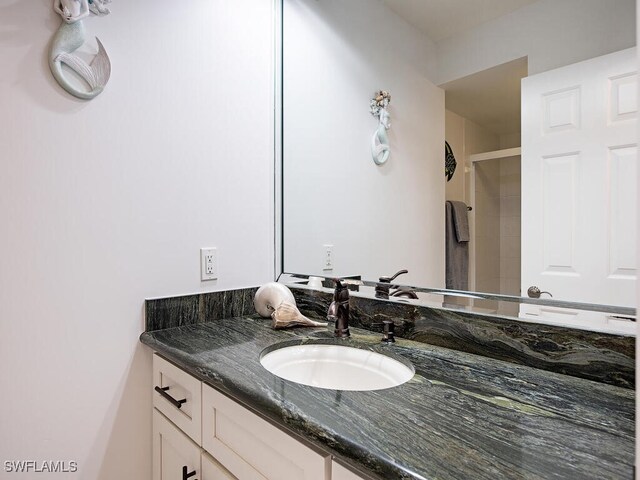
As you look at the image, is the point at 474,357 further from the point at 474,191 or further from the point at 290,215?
the point at 290,215

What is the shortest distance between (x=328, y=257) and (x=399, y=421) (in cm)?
97

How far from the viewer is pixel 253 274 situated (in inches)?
61.5

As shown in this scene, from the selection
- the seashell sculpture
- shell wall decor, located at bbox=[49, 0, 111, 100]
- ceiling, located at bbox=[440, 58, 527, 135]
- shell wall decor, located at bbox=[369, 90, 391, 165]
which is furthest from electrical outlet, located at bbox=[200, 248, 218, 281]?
ceiling, located at bbox=[440, 58, 527, 135]

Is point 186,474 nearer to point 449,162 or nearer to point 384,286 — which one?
point 384,286

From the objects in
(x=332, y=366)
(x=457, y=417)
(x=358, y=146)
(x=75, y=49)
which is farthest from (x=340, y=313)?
(x=75, y=49)

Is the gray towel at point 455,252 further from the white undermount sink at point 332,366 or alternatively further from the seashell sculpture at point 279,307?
the seashell sculpture at point 279,307

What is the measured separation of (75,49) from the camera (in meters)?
1.08

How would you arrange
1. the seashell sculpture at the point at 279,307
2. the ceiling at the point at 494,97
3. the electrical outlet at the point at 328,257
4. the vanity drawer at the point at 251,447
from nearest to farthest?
the vanity drawer at the point at 251,447
the ceiling at the point at 494,97
the seashell sculpture at the point at 279,307
the electrical outlet at the point at 328,257

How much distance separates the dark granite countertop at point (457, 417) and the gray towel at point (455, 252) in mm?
203

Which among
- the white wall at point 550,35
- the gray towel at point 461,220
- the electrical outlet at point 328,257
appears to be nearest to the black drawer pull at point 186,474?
the electrical outlet at point 328,257

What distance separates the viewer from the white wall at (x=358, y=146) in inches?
47.4

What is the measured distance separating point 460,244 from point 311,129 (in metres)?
0.90

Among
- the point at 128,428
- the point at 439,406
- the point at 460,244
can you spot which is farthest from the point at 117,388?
the point at 460,244

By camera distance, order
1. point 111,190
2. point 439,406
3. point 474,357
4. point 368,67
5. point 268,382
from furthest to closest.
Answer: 1. point 368,67
2. point 111,190
3. point 474,357
4. point 268,382
5. point 439,406
